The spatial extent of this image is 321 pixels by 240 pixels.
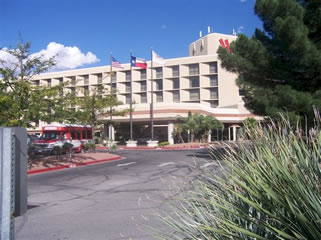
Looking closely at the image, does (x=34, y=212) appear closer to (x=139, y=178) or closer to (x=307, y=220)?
(x=139, y=178)

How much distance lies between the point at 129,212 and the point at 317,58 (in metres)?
10.4

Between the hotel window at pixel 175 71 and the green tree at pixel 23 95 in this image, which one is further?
the hotel window at pixel 175 71

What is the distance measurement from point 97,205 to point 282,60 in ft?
38.1

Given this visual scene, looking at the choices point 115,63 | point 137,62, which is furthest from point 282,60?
point 115,63

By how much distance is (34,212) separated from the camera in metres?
8.09

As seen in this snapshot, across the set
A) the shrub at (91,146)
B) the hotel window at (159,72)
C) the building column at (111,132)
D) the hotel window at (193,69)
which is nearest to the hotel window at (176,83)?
the hotel window at (159,72)

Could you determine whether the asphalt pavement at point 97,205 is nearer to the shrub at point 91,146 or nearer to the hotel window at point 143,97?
the shrub at point 91,146

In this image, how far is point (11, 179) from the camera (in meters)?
2.32

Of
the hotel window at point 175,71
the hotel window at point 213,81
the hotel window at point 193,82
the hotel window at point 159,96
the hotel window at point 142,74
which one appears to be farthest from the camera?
the hotel window at point 142,74

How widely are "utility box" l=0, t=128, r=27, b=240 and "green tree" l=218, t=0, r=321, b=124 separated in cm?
1193

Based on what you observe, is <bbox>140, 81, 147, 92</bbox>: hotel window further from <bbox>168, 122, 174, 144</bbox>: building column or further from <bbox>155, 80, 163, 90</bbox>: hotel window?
<bbox>168, 122, 174, 144</bbox>: building column

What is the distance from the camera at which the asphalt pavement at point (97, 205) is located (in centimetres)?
603

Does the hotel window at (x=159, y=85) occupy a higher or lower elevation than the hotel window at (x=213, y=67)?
lower

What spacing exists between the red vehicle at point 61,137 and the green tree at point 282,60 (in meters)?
14.2
